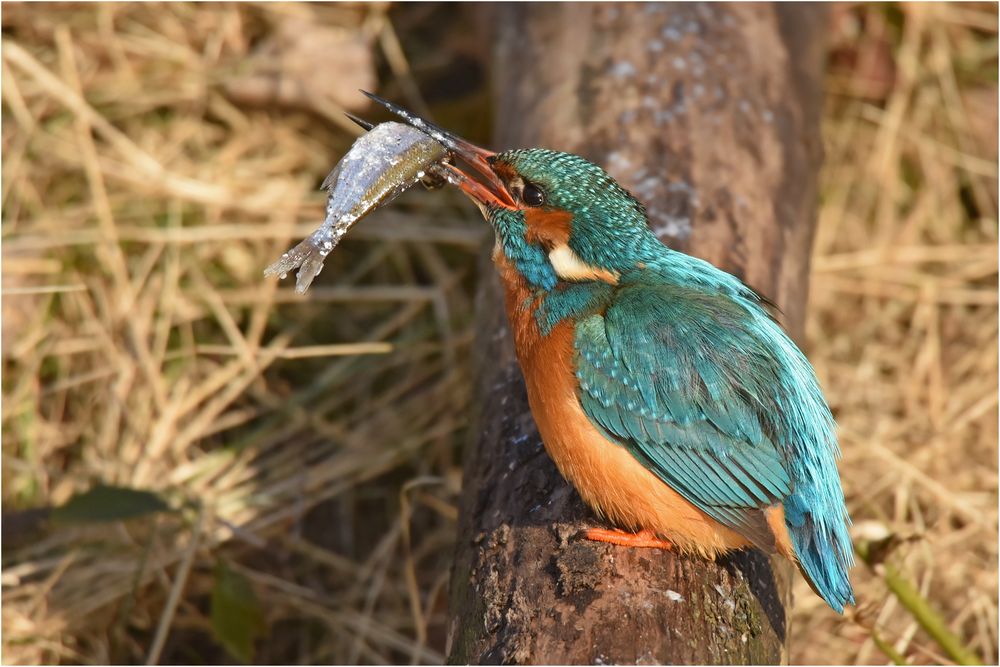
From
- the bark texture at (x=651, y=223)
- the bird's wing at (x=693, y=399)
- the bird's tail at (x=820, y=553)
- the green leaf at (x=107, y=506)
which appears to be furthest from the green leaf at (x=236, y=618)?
the bird's tail at (x=820, y=553)

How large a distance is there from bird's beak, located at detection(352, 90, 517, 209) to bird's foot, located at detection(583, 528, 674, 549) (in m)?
0.96

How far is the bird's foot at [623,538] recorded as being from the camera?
2.74m

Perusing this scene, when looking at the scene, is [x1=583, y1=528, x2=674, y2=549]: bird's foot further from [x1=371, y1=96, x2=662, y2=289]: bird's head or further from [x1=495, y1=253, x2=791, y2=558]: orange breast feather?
[x1=371, y1=96, x2=662, y2=289]: bird's head

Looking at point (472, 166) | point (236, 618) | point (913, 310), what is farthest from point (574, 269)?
point (913, 310)

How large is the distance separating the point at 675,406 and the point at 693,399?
0.05 meters

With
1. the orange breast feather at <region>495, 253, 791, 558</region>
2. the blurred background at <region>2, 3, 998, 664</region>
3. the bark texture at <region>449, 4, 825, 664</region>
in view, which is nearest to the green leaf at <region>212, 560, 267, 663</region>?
the blurred background at <region>2, 3, 998, 664</region>

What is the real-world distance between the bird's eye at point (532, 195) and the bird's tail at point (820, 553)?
1.05 meters

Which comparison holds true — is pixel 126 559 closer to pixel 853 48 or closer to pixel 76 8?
pixel 76 8

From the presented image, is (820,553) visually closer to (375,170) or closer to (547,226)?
(547,226)

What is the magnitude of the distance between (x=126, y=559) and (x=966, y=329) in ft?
11.7

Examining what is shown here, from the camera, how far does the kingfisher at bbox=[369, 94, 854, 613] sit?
2717 mm

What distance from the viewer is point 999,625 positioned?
12.0 feet

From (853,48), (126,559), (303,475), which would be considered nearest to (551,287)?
(303,475)

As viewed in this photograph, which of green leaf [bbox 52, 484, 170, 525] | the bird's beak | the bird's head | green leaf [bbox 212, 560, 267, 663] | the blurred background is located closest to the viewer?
the bird's head
